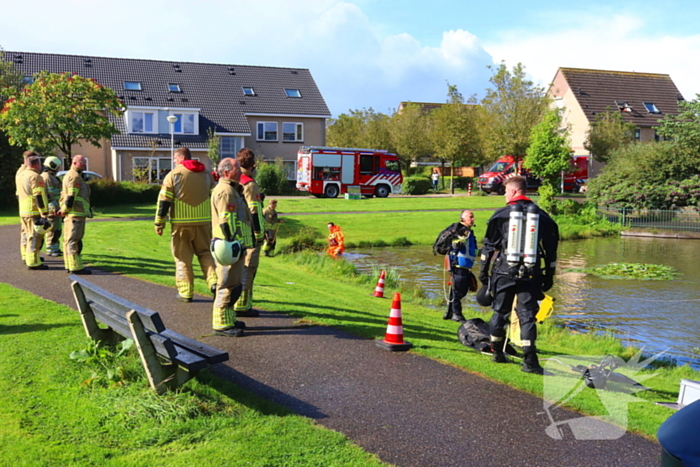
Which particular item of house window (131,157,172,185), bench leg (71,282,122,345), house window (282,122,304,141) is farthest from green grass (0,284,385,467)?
house window (282,122,304,141)

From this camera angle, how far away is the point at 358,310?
973 centimetres

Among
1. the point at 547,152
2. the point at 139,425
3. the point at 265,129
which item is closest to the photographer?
the point at 139,425

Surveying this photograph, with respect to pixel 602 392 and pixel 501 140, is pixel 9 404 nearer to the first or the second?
pixel 602 392

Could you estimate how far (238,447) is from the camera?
4508 mm

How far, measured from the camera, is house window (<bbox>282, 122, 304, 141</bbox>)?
48.3m

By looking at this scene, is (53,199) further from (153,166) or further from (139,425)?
(153,166)

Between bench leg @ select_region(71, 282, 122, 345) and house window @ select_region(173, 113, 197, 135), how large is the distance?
40408 mm

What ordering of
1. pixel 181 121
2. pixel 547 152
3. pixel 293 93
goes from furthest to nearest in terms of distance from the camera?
pixel 293 93
pixel 181 121
pixel 547 152

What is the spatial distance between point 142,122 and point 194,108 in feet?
11.8

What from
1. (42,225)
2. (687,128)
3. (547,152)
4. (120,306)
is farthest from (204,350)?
(687,128)

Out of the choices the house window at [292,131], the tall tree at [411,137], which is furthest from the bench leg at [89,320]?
the tall tree at [411,137]

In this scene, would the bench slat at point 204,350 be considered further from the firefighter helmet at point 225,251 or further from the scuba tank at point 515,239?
the scuba tank at point 515,239

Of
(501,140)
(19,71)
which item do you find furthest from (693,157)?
(19,71)

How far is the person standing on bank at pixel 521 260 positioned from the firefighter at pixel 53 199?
24.8 ft
